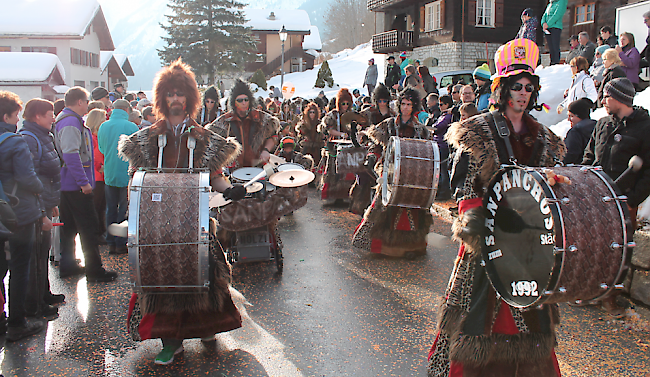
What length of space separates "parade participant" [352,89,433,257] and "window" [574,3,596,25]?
20.4m

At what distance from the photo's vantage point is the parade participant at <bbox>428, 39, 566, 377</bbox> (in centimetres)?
300

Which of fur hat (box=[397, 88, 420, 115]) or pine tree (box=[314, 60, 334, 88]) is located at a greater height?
pine tree (box=[314, 60, 334, 88])

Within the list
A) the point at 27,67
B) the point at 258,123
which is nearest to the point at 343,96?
the point at 258,123

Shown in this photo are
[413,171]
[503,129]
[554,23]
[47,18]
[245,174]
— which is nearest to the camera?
[503,129]

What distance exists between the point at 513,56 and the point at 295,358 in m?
2.51

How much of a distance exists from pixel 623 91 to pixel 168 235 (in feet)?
12.5

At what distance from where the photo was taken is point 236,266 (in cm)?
620

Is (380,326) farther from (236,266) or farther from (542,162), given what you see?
(236,266)

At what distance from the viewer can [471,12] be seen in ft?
90.6

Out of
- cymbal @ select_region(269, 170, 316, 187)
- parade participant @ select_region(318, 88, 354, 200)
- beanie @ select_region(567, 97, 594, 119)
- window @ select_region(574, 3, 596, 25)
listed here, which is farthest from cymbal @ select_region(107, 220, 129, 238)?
window @ select_region(574, 3, 596, 25)

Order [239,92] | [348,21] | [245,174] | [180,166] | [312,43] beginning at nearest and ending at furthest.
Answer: [180,166], [245,174], [239,92], [312,43], [348,21]

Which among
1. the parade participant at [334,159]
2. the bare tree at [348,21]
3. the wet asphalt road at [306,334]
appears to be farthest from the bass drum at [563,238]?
the bare tree at [348,21]

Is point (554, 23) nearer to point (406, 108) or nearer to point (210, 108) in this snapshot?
point (406, 108)

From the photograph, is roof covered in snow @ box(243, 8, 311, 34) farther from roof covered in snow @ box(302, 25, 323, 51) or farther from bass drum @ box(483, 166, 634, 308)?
bass drum @ box(483, 166, 634, 308)
